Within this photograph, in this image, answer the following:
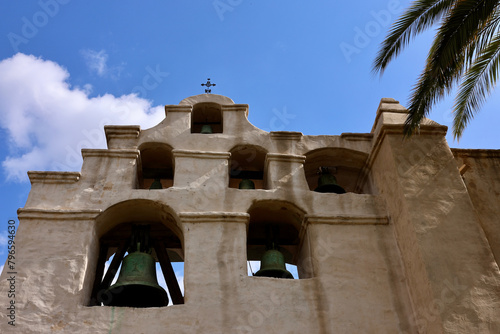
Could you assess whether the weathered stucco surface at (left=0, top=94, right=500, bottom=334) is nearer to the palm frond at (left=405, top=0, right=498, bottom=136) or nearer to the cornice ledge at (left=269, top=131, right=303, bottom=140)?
the cornice ledge at (left=269, top=131, right=303, bottom=140)

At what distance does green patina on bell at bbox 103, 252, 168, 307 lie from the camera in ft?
27.6

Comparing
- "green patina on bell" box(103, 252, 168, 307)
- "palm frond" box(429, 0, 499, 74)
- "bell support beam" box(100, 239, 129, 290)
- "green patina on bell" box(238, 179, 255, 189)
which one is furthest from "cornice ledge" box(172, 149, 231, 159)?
"palm frond" box(429, 0, 499, 74)

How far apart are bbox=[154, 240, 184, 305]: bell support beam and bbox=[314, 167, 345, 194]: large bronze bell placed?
283cm

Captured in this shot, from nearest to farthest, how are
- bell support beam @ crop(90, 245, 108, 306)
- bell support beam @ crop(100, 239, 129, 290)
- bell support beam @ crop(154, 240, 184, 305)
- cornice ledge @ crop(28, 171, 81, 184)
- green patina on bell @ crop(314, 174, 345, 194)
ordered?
bell support beam @ crop(90, 245, 108, 306)
bell support beam @ crop(154, 240, 184, 305)
bell support beam @ crop(100, 239, 129, 290)
cornice ledge @ crop(28, 171, 81, 184)
green patina on bell @ crop(314, 174, 345, 194)

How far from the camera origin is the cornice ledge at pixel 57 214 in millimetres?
8766

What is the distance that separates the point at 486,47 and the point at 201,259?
16.9 feet

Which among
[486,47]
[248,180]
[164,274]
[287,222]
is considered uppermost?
[486,47]

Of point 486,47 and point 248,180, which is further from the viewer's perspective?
point 248,180

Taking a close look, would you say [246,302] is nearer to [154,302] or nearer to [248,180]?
[154,302]

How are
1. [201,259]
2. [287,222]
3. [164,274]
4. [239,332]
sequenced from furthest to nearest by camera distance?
[287,222]
[164,274]
[201,259]
[239,332]

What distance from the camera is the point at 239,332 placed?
7.63 meters

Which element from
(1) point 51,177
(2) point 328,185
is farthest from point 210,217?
(1) point 51,177

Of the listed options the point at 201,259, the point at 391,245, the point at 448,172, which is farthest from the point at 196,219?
the point at 448,172

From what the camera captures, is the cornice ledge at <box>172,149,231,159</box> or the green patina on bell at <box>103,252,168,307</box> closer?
the green patina on bell at <box>103,252,168,307</box>
